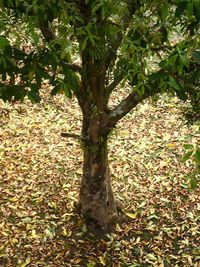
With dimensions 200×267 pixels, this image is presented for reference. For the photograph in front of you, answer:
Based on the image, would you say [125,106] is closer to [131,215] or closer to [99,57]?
[99,57]

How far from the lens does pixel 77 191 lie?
205 inches

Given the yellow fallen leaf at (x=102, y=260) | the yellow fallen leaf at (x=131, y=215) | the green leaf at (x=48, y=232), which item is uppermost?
the yellow fallen leaf at (x=131, y=215)

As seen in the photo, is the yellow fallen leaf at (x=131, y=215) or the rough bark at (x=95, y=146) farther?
the yellow fallen leaf at (x=131, y=215)

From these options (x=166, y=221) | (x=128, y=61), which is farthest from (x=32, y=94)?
(x=166, y=221)

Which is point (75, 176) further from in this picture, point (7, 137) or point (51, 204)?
point (7, 137)

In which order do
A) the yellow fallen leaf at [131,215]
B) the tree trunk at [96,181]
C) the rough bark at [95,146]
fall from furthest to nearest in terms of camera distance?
1. the yellow fallen leaf at [131,215]
2. the tree trunk at [96,181]
3. the rough bark at [95,146]

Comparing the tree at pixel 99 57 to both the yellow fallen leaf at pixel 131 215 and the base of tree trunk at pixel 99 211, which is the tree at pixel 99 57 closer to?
the base of tree trunk at pixel 99 211

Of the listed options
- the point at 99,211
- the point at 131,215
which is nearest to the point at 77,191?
the point at 99,211

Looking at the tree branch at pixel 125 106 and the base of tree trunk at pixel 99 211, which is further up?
the tree branch at pixel 125 106

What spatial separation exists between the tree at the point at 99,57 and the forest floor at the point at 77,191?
446 millimetres

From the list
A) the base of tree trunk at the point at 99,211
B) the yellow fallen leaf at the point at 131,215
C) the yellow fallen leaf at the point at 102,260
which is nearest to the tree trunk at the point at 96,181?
the base of tree trunk at the point at 99,211

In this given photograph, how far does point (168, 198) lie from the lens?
16.9 ft

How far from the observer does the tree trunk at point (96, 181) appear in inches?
151

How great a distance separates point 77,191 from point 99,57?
10.1 feet
